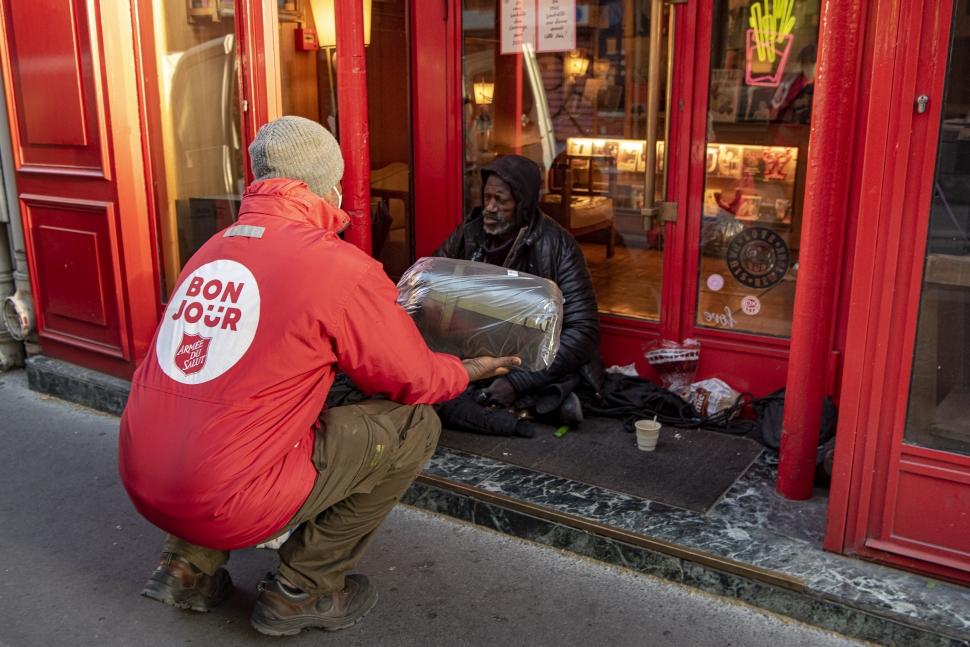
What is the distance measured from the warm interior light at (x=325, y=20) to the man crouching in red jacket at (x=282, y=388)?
105 inches

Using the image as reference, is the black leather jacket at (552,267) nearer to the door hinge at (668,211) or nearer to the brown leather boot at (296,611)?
the door hinge at (668,211)

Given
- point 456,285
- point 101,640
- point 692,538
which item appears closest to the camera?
point 101,640

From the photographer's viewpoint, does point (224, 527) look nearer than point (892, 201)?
Yes

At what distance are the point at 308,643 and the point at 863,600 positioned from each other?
5.67ft

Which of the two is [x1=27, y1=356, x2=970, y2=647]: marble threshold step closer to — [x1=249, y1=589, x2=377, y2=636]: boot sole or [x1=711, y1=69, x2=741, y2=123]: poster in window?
[x1=249, y1=589, x2=377, y2=636]: boot sole

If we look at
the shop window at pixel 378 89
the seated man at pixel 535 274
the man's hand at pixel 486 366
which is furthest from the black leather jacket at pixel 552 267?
the man's hand at pixel 486 366

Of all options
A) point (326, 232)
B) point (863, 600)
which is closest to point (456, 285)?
point (326, 232)

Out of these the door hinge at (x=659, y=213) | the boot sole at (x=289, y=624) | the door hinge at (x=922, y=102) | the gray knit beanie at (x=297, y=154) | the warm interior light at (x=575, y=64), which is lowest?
the boot sole at (x=289, y=624)

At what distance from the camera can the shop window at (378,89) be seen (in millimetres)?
5039

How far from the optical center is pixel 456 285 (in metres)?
3.40

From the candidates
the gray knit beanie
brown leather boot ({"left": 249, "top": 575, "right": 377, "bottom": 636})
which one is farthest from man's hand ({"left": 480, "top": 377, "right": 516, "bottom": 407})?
the gray knit beanie

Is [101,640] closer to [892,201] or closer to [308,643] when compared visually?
[308,643]

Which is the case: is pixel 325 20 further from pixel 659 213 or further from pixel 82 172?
pixel 659 213

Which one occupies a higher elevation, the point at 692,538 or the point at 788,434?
the point at 788,434
